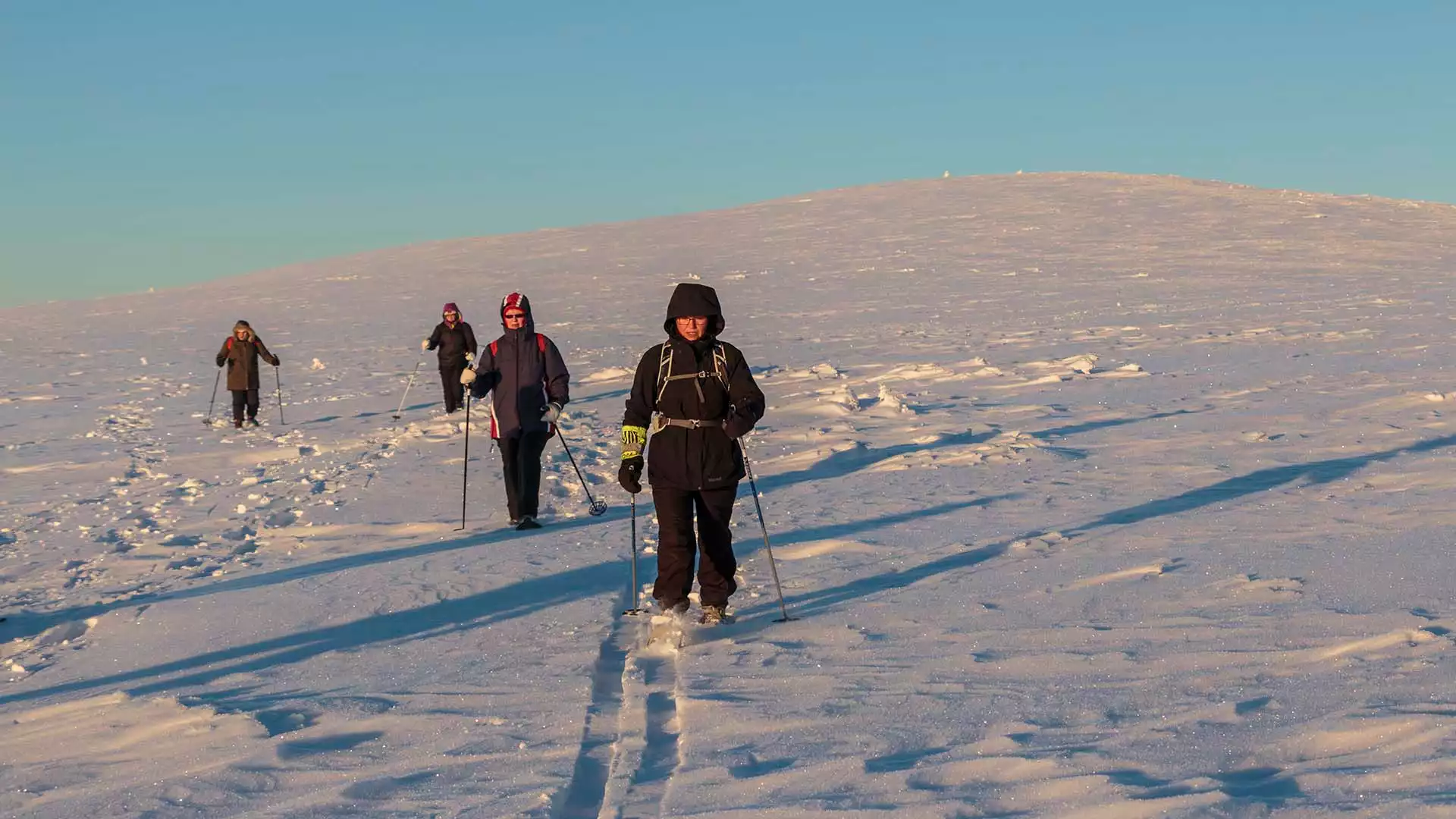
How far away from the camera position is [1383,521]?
8.23 metres

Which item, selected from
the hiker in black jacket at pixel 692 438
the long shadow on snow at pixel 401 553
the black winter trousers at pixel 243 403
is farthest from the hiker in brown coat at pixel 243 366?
the hiker in black jacket at pixel 692 438

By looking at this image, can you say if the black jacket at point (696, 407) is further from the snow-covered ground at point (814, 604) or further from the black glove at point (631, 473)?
the snow-covered ground at point (814, 604)

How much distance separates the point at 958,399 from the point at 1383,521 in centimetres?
827

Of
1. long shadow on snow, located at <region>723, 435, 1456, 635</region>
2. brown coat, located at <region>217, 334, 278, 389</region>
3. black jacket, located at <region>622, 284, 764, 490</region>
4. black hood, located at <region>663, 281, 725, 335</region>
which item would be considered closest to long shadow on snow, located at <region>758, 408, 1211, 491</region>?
long shadow on snow, located at <region>723, 435, 1456, 635</region>

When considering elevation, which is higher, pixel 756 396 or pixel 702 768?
pixel 756 396

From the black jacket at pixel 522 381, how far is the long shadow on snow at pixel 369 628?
129 cm

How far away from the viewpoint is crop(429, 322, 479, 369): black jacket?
51.9ft

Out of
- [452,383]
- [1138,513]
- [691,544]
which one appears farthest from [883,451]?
[691,544]

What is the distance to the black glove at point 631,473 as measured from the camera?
643 cm

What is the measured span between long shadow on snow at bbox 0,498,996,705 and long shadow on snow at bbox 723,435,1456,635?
3.87 ft

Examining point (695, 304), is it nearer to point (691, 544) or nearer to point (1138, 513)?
point (691, 544)

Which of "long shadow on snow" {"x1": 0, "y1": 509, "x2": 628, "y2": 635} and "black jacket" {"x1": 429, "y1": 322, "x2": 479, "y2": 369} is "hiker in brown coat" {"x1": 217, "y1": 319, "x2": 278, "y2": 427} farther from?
"long shadow on snow" {"x1": 0, "y1": 509, "x2": 628, "y2": 635}

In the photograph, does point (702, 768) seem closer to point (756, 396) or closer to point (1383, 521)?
point (756, 396)

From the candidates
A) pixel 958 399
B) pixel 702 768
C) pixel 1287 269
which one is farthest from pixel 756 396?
pixel 1287 269
